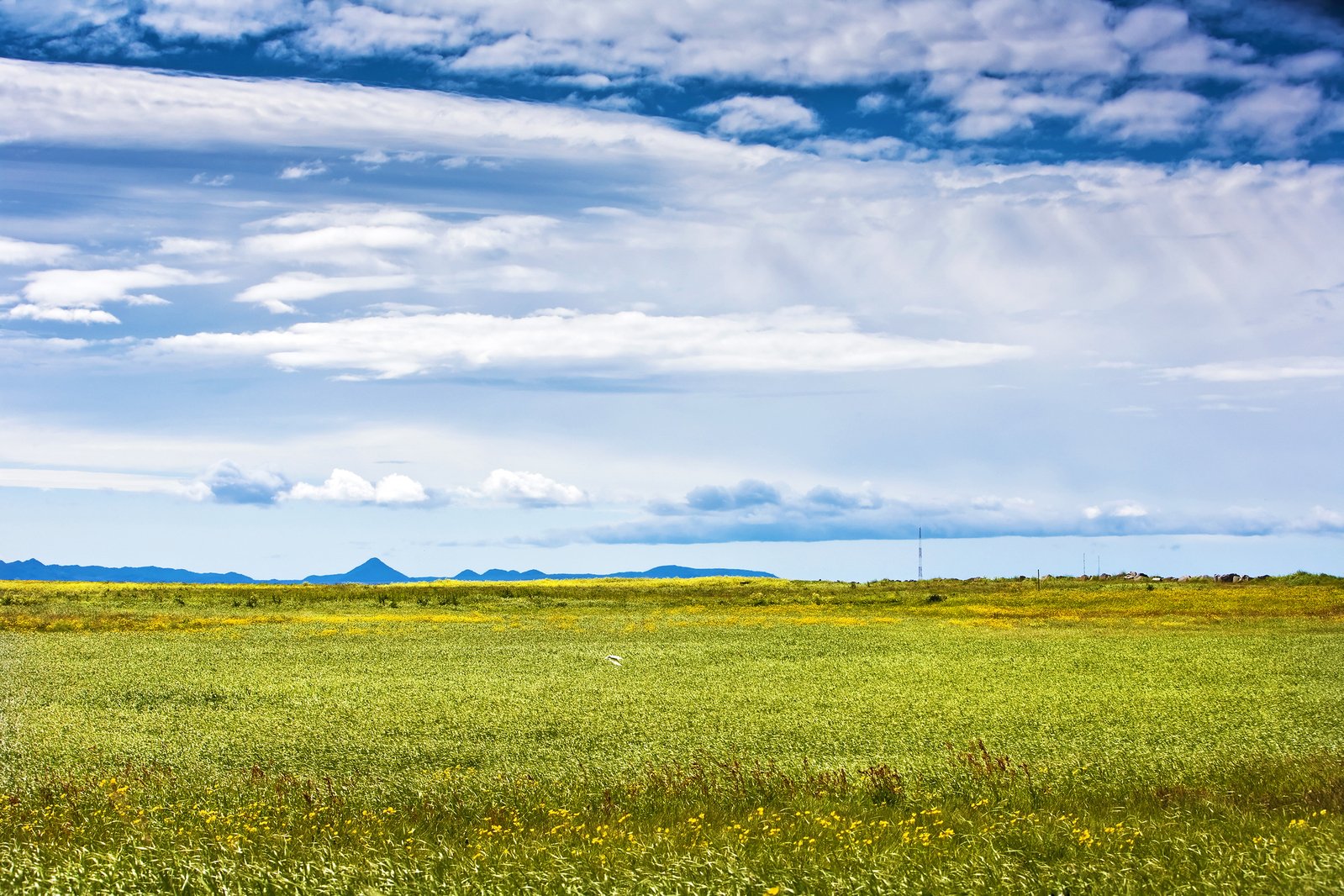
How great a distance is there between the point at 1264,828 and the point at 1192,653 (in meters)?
25.6

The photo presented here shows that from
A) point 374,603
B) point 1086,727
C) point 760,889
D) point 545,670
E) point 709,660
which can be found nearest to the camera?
point 760,889

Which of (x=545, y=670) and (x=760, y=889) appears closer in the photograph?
(x=760, y=889)

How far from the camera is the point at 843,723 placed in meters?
20.2

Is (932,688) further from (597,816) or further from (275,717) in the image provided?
(275,717)

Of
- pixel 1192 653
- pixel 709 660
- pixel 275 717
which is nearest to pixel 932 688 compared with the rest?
pixel 709 660

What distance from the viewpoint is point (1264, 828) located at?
35.4 feet

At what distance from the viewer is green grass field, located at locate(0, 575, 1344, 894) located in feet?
32.0

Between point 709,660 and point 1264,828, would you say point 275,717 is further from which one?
point 1264,828

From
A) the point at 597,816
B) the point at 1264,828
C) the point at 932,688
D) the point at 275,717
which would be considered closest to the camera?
the point at 1264,828

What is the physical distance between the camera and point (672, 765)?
54.1 feet

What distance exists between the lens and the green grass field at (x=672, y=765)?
32.0 feet

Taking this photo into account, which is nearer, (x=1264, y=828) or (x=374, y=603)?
(x=1264, y=828)

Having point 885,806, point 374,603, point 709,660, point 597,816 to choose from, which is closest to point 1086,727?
point 885,806

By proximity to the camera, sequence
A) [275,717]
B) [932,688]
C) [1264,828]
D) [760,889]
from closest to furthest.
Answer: [760,889]
[1264,828]
[275,717]
[932,688]
